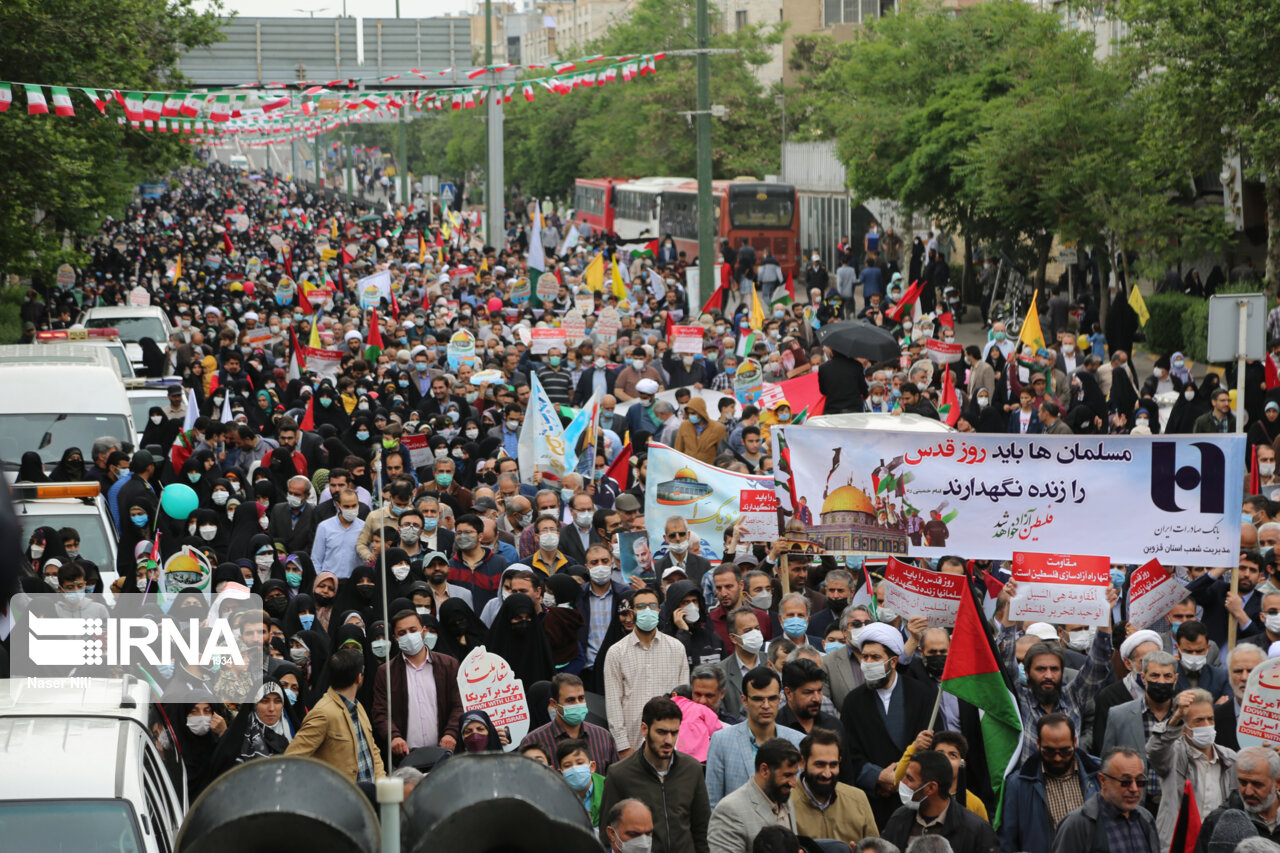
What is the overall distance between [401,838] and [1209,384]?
50.6 ft

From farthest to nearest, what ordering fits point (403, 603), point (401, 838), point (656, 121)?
point (656, 121)
point (403, 603)
point (401, 838)

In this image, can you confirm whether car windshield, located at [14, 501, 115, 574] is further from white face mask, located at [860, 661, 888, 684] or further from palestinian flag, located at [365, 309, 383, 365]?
palestinian flag, located at [365, 309, 383, 365]

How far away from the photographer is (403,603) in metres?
8.80

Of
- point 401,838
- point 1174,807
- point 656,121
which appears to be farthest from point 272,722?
point 656,121

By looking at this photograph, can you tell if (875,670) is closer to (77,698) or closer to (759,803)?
(759,803)

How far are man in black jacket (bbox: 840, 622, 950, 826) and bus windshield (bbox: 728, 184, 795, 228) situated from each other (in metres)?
36.9

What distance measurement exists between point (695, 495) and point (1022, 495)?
9.03 feet

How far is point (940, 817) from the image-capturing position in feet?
20.8

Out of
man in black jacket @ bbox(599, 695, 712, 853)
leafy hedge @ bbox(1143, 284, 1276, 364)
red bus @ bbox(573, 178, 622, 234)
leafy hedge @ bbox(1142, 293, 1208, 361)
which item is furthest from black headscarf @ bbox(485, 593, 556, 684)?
red bus @ bbox(573, 178, 622, 234)

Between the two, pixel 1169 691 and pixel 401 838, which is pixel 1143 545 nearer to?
pixel 1169 691

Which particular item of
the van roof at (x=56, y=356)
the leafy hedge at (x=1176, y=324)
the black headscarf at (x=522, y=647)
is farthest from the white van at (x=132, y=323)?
the black headscarf at (x=522, y=647)

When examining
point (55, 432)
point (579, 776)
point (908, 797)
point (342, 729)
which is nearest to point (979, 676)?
point (908, 797)

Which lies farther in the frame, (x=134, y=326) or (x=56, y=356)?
(x=134, y=326)

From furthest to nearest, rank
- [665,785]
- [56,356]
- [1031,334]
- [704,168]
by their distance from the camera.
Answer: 1. [704,168]
2. [1031,334]
3. [56,356]
4. [665,785]
